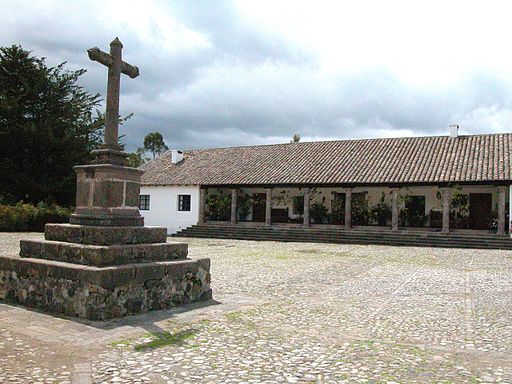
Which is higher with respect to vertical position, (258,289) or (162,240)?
(162,240)

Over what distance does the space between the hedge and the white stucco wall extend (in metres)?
4.68


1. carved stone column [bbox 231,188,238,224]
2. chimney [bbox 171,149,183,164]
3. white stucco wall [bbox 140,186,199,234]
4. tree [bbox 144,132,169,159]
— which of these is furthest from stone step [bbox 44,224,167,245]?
tree [bbox 144,132,169,159]

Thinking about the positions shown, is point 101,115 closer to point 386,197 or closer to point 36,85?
point 36,85

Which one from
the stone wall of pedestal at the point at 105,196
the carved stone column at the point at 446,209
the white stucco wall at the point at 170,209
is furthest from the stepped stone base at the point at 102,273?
the white stucco wall at the point at 170,209

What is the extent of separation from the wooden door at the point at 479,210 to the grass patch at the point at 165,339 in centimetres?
2014

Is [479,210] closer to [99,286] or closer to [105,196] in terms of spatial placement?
[105,196]

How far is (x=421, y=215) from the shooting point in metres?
23.1

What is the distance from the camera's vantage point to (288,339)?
4.96 meters

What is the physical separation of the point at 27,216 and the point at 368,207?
1710cm

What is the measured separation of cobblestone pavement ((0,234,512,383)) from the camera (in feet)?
12.8

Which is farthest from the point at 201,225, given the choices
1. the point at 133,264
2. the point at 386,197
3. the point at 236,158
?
the point at 133,264

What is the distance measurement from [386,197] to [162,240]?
18368 mm

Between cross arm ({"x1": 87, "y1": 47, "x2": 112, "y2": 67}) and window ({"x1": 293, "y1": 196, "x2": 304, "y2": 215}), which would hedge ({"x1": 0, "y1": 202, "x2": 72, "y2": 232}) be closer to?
window ({"x1": 293, "y1": 196, "x2": 304, "y2": 215})

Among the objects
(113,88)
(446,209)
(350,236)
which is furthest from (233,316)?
(446,209)
